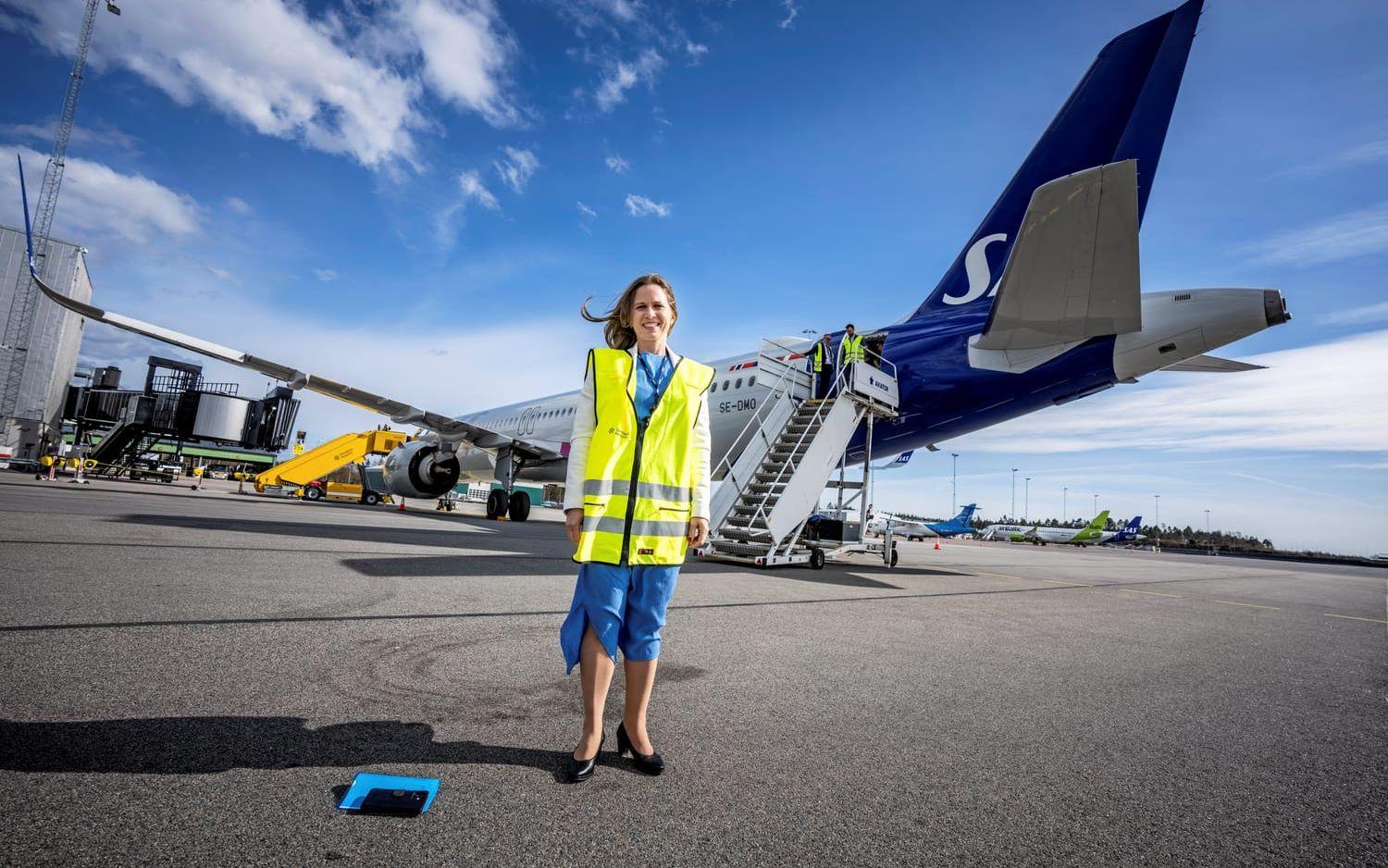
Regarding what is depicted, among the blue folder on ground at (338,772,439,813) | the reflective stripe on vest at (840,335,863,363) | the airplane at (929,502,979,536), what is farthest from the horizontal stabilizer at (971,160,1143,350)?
A: the airplane at (929,502,979,536)

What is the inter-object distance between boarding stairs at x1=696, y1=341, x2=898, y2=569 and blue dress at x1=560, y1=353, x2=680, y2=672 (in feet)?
24.2

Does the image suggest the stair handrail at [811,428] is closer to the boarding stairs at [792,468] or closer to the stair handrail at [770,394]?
the boarding stairs at [792,468]

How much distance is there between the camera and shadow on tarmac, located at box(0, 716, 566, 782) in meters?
1.97

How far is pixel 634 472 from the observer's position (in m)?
2.44

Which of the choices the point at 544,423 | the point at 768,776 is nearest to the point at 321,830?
the point at 768,776

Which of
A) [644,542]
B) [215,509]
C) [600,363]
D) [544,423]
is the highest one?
[544,423]

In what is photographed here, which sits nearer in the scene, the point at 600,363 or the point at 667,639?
the point at 600,363

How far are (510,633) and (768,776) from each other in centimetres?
243

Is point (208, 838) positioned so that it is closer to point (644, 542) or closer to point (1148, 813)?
point (644, 542)

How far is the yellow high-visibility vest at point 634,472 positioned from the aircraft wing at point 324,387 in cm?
944

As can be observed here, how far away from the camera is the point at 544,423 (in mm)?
19812

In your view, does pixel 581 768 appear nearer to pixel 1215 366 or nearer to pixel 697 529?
pixel 697 529

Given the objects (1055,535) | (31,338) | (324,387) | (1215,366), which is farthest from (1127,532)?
(31,338)

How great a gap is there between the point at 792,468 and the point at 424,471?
36.6 ft
